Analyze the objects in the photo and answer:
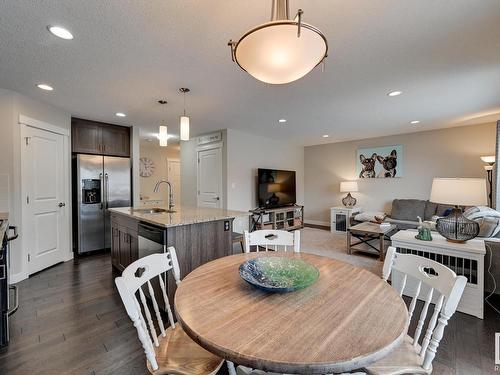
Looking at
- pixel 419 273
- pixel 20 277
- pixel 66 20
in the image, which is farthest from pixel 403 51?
pixel 20 277

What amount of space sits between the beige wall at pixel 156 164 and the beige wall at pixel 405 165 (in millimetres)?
4342

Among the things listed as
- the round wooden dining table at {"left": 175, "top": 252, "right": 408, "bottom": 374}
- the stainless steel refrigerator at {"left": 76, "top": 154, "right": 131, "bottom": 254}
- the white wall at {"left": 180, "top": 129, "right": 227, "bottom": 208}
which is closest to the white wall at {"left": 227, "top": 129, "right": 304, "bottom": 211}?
the white wall at {"left": 180, "top": 129, "right": 227, "bottom": 208}

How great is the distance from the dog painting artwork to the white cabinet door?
6.33 metres

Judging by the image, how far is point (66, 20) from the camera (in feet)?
5.32

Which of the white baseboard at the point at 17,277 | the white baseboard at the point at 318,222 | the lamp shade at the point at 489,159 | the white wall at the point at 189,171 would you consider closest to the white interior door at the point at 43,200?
the white baseboard at the point at 17,277

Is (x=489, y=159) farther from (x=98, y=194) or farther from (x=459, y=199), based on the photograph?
(x=98, y=194)

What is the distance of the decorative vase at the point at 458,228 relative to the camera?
232 centimetres

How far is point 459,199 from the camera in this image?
2199 millimetres

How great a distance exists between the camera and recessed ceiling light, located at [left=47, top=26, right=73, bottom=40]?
1701 millimetres

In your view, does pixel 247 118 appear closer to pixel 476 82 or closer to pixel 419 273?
pixel 476 82

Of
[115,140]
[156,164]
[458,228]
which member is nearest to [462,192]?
[458,228]

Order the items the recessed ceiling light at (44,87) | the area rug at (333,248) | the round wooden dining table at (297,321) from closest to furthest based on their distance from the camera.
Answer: the round wooden dining table at (297,321) → the recessed ceiling light at (44,87) → the area rug at (333,248)

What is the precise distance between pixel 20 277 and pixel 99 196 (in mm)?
1556

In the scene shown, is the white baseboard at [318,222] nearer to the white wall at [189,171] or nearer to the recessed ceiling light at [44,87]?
the white wall at [189,171]
